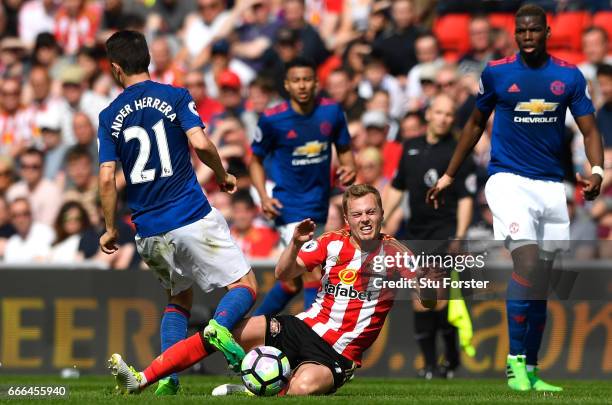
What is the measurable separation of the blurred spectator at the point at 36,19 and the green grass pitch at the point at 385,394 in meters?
8.74

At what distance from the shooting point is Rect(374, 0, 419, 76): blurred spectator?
1606 cm

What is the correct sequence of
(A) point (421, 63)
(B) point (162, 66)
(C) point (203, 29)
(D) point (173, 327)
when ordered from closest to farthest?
1. (D) point (173, 327)
2. (A) point (421, 63)
3. (B) point (162, 66)
4. (C) point (203, 29)

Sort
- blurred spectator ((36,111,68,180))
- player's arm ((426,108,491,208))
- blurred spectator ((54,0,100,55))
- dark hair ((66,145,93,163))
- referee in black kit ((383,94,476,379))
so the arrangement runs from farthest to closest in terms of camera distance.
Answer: blurred spectator ((54,0,100,55))
blurred spectator ((36,111,68,180))
dark hair ((66,145,93,163))
referee in black kit ((383,94,476,379))
player's arm ((426,108,491,208))

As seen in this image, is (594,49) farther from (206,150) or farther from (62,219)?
(206,150)

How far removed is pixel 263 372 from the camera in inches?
315

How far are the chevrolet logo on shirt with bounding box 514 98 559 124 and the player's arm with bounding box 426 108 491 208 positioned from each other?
0.27 m

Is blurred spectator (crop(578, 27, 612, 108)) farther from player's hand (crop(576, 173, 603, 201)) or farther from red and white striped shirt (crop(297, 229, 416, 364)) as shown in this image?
→ red and white striped shirt (crop(297, 229, 416, 364))

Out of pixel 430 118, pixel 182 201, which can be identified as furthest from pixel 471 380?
pixel 182 201

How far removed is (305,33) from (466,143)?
7.53m

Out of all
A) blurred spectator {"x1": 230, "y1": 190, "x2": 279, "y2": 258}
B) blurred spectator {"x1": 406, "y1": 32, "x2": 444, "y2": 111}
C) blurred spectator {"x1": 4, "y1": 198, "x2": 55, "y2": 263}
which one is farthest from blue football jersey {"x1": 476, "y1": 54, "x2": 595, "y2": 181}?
blurred spectator {"x1": 4, "y1": 198, "x2": 55, "y2": 263}

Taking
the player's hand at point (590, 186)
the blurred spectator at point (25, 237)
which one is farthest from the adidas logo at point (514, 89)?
the blurred spectator at point (25, 237)

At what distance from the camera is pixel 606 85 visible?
1391cm

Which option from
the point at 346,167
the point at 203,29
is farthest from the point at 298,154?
the point at 203,29

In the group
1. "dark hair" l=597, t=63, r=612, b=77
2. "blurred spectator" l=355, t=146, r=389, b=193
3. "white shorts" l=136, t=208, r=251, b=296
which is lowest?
"white shorts" l=136, t=208, r=251, b=296
